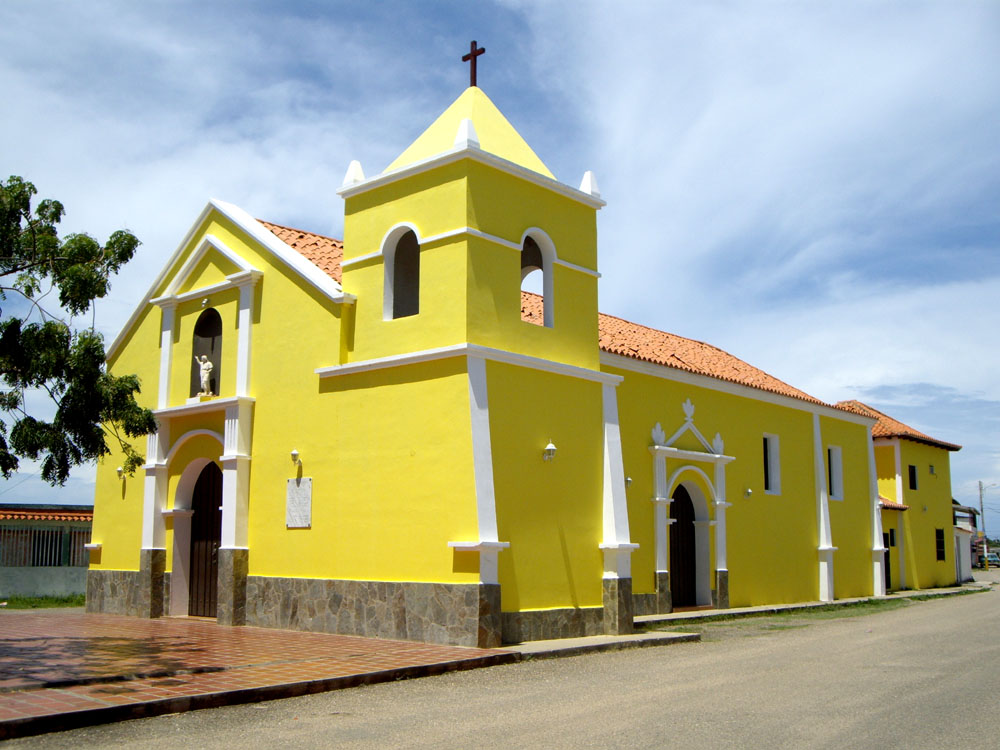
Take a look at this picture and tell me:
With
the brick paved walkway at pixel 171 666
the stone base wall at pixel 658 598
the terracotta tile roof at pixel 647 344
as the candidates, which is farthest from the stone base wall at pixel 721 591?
the brick paved walkway at pixel 171 666

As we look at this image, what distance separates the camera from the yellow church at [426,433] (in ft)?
43.7

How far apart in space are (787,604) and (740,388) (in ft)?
16.3

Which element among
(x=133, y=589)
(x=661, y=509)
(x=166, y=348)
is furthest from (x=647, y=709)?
(x=166, y=348)

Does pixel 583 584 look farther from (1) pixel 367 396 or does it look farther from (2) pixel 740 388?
(2) pixel 740 388

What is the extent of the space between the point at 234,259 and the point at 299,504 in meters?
4.69

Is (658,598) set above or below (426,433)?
below

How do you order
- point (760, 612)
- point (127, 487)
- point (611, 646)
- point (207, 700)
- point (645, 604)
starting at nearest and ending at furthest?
1. point (207, 700)
2. point (611, 646)
3. point (645, 604)
4. point (127, 487)
5. point (760, 612)

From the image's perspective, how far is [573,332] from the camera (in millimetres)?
15297

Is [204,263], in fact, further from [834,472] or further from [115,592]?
[834,472]

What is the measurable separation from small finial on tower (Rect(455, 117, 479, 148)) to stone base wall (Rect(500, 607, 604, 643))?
6.51 metres

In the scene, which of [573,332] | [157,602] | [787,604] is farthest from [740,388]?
[157,602]

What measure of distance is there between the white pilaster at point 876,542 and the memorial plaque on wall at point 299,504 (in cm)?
1687

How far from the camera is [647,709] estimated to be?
8328mm

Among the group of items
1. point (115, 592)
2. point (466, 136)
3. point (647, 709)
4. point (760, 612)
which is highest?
point (466, 136)
